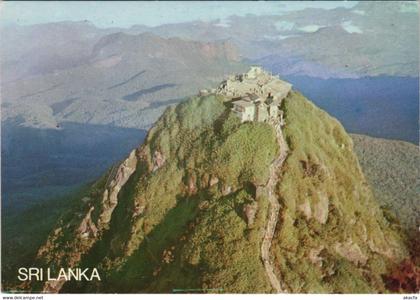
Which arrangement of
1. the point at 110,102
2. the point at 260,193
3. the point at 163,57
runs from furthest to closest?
the point at 163,57
the point at 110,102
the point at 260,193

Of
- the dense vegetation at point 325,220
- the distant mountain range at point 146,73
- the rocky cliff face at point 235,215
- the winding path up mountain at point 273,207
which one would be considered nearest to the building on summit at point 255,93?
the rocky cliff face at point 235,215

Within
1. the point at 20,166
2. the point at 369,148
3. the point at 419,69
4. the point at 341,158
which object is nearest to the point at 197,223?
the point at 341,158

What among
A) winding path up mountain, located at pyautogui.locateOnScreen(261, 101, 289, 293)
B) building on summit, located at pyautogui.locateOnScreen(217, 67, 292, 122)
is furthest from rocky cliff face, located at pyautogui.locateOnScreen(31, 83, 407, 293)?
building on summit, located at pyautogui.locateOnScreen(217, 67, 292, 122)

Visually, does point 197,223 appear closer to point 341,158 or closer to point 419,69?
point 341,158

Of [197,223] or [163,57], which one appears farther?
[163,57]

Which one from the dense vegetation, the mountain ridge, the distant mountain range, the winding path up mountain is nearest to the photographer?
the winding path up mountain

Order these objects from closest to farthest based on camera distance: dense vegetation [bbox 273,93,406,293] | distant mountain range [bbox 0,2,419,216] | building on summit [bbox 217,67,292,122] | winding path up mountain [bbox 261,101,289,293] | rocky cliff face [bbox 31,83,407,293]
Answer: winding path up mountain [bbox 261,101,289,293] → rocky cliff face [bbox 31,83,407,293] → dense vegetation [bbox 273,93,406,293] → building on summit [bbox 217,67,292,122] → distant mountain range [bbox 0,2,419,216]

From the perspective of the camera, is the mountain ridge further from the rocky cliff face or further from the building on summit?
the building on summit
